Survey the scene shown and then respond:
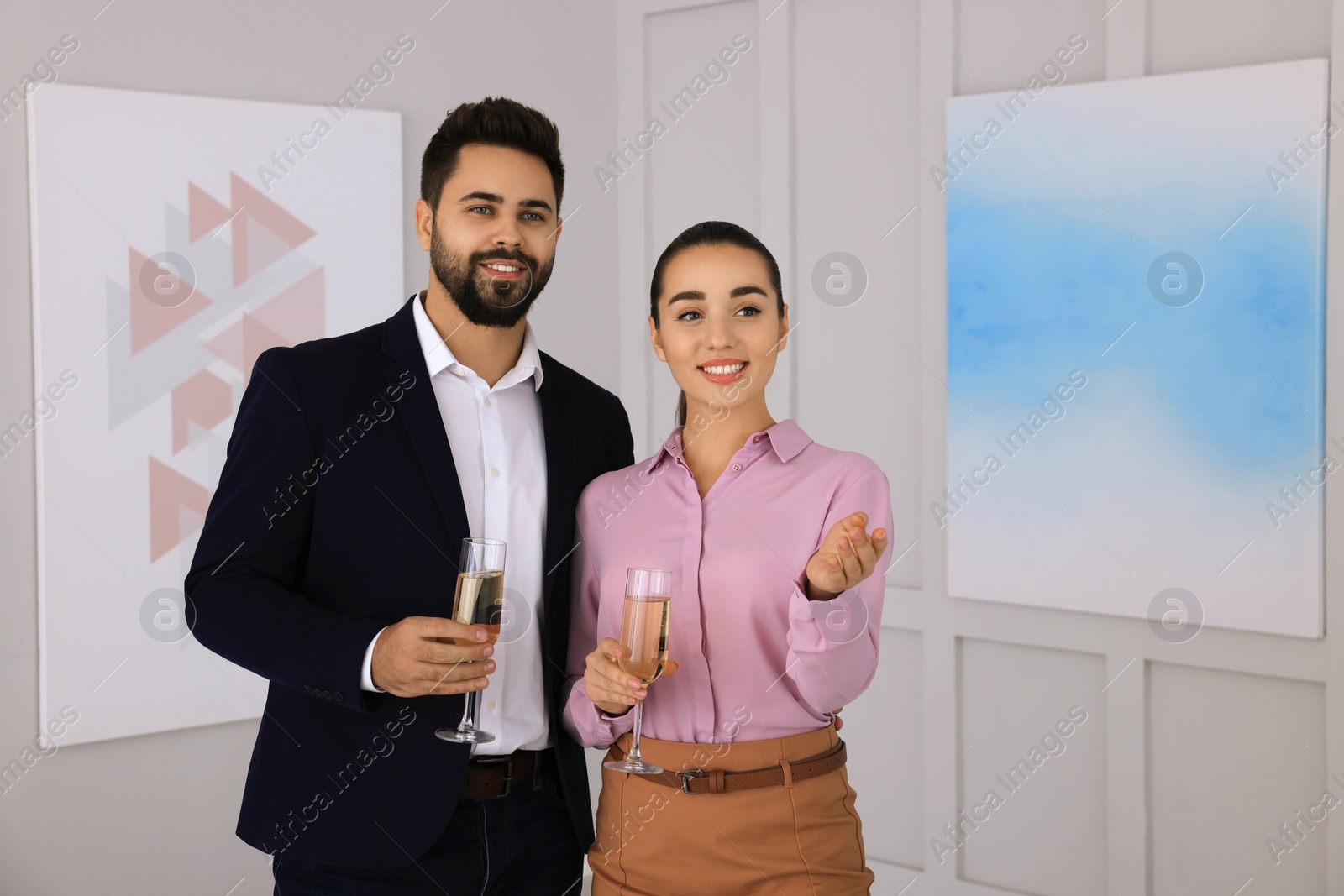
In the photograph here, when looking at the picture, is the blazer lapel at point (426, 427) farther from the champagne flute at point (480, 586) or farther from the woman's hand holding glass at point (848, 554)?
the woman's hand holding glass at point (848, 554)

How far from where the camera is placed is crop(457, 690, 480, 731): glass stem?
1823 mm

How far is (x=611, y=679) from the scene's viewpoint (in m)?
1.72

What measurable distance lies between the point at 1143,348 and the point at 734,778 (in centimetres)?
213

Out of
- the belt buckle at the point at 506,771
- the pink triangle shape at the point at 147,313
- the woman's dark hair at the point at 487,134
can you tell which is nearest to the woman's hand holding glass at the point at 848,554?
the belt buckle at the point at 506,771

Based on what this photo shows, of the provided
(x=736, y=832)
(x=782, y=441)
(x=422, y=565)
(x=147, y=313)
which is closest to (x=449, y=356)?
(x=422, y=565)

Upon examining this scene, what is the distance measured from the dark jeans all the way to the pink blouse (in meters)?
0.23

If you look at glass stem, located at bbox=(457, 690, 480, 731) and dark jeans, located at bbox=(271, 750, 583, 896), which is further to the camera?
dark jeans, located at bbox=(271, 750, 583, 896)

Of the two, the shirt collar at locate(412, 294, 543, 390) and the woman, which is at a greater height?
the shirt collar at locate(412, 294, 543, 390)

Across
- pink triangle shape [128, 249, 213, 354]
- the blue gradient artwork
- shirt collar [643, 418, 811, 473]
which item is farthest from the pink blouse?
pink triangle shape [128, 249, 213, 354]

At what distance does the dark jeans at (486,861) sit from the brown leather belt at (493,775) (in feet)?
0.06

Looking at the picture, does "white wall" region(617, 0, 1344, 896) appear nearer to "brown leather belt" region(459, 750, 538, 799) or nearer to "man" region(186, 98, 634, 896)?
"man" region(186, 98, 634, 896)

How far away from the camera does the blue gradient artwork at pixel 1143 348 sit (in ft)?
9.97

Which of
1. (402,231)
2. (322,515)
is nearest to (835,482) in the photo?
(322,515)

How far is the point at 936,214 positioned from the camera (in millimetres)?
3670
